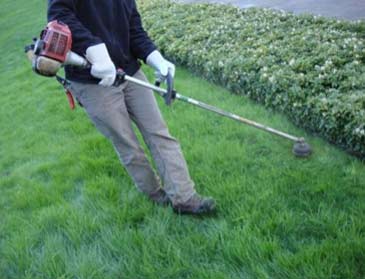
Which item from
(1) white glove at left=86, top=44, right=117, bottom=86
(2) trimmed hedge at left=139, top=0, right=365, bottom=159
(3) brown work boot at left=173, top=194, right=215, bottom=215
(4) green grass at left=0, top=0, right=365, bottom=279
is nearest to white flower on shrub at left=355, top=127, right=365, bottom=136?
(2) trimmed hedge at left=139, top=0, right=365, bottom=159

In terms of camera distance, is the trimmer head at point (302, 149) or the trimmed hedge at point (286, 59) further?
the trimmed hedge at point (286, 59)

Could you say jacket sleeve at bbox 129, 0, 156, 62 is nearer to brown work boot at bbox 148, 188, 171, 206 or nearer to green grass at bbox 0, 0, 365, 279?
brown work boot at bbox 148, 188, 171, 206

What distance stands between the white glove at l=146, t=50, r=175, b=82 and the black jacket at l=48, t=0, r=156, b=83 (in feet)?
0.12

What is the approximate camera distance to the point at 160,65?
3039 mm

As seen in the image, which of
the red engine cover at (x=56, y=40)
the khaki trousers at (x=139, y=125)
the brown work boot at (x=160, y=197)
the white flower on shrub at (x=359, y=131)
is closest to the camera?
the red engine cover at (x=56, y=40)

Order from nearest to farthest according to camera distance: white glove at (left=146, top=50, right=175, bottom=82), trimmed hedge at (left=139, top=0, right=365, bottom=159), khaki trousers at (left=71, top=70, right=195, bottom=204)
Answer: khaki trousers at (left=71, top=70, right=195, bottom=204) → white glove at (left=146, top=50, right=175, bottom=82) → trimmed hedge at (left=139, top=0, right=365, bottom=159)

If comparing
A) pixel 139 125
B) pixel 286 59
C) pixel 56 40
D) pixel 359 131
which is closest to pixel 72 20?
pixel 56 40

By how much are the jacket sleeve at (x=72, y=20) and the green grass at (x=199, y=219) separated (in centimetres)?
117

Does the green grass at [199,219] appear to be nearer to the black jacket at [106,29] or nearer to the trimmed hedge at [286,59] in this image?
the trimmed hedge at [286,59]

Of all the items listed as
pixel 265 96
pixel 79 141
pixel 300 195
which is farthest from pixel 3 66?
pixel 300 195

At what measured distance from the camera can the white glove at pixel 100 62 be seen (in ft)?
8.46

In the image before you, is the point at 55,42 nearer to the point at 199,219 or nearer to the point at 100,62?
the point at 100,62

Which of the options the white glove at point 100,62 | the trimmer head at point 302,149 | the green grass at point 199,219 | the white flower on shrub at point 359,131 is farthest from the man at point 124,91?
the white flower on shrub at point 359,131

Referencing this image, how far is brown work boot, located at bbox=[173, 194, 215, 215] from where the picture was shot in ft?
10.0
